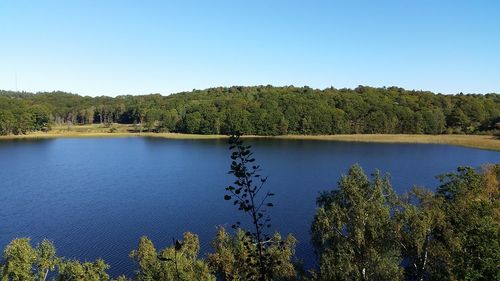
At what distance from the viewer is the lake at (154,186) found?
37844mm

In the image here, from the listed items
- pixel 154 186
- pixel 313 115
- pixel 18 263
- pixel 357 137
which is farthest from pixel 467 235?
pixel 313 115

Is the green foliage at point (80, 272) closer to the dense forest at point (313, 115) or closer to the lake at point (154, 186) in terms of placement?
the lake at point (154, 186)

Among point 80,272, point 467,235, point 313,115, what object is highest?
point 313,115

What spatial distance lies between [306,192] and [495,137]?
283ft

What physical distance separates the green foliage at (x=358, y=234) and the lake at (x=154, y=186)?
9057mm

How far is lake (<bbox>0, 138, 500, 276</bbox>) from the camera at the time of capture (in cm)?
3784

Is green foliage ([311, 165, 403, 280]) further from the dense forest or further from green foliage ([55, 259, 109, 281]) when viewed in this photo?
the dense forest

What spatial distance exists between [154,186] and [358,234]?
4334 centimetres

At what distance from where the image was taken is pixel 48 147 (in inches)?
4309

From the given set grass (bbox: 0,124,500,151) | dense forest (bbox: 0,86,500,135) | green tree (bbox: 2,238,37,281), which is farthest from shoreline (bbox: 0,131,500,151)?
green tree (bbox: 2,238,37,281)

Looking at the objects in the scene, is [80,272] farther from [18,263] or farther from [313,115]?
[313,115]

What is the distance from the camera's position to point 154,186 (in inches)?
2347

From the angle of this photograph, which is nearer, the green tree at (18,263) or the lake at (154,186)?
the green tree at (18,263)

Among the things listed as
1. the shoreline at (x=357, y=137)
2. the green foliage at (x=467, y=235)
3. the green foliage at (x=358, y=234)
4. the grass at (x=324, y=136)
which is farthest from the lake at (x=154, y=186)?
the green foliage at (x=467, y=235)
